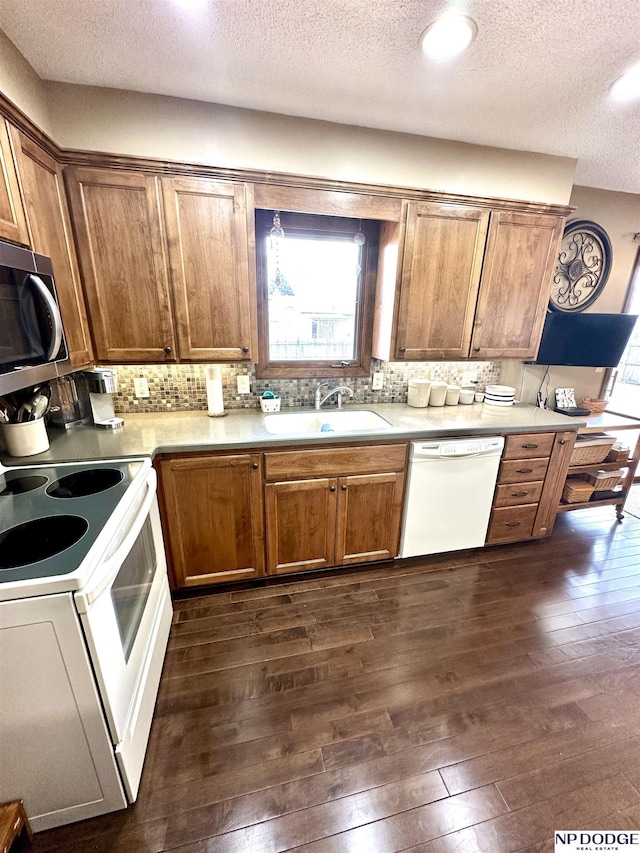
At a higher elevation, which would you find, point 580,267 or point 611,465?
point 580,267

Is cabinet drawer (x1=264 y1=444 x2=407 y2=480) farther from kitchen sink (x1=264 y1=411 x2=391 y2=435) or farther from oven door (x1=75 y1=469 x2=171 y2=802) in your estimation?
oven door (x1=75 y1=469 x2=171 y2=802)

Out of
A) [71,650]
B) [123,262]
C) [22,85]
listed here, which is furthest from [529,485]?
[22,85]

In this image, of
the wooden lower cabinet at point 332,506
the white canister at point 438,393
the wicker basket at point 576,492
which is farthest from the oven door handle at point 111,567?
the wicker basket at point 576,492

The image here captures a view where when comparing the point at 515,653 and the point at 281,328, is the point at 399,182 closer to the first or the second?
the point at 281,328

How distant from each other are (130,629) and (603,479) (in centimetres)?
336

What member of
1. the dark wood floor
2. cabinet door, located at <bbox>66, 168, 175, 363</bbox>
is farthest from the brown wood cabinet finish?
cabinet door, located at <bbox>66, 168, 175, 363</bbox>

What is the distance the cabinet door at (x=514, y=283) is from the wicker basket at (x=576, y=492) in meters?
1.18

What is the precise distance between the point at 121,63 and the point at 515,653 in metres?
3.31

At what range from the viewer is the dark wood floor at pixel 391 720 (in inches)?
45.8

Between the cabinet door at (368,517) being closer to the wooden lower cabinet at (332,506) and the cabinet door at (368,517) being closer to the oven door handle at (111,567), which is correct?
the wooden lower cabinet at (332,506)

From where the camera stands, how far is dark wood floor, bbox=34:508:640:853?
1163 millimetres

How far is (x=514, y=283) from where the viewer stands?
7.65 ft

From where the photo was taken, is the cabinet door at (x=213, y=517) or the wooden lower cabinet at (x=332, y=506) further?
the wooden lower cabinet at (x=332, y=506)

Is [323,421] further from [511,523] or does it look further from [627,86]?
[627,86]
